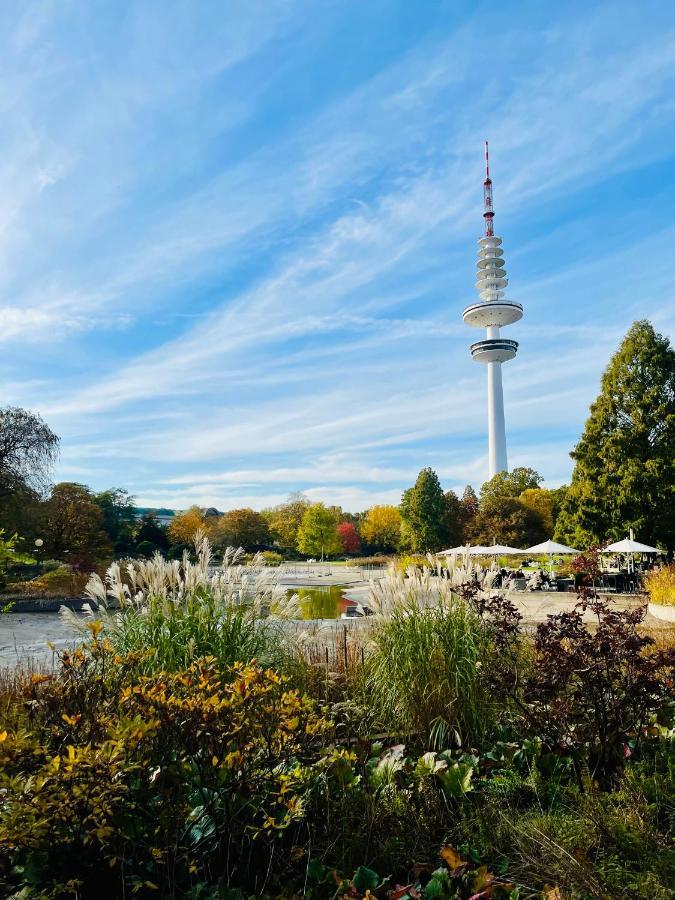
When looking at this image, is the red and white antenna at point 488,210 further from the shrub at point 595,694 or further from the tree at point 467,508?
the shrub at point 595,694

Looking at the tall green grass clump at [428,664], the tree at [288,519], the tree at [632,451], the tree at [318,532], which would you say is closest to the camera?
the tall green grass clump at [428,664]

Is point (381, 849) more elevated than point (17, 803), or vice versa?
point (17, 803)

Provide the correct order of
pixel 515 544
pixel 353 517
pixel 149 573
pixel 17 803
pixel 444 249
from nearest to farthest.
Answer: pixel 17 803 → pixel 149 573 → pixel 444 249 → pixel 515 544 → pixel 353 517

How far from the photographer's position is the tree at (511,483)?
41094 mm

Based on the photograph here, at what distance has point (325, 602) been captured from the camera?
16.6m

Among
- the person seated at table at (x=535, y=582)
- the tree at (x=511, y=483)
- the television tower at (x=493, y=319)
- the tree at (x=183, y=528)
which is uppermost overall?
the television tower at (x=493, y=319)

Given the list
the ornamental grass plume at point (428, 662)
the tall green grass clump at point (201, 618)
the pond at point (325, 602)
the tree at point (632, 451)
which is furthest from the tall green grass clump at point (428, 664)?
the tree at point (632, 451)

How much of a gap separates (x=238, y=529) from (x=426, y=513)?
1684cm

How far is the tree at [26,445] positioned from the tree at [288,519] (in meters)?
25.0

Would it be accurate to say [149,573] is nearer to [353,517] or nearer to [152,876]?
[152,876]

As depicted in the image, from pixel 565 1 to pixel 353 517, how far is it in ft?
214

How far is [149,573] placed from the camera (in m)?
4.58

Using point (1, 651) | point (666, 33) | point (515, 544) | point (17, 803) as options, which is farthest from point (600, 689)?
point (515, 544)

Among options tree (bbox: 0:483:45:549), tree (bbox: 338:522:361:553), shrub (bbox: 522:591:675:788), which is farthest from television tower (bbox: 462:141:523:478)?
shrub (bbox: 522:591:675:788)
